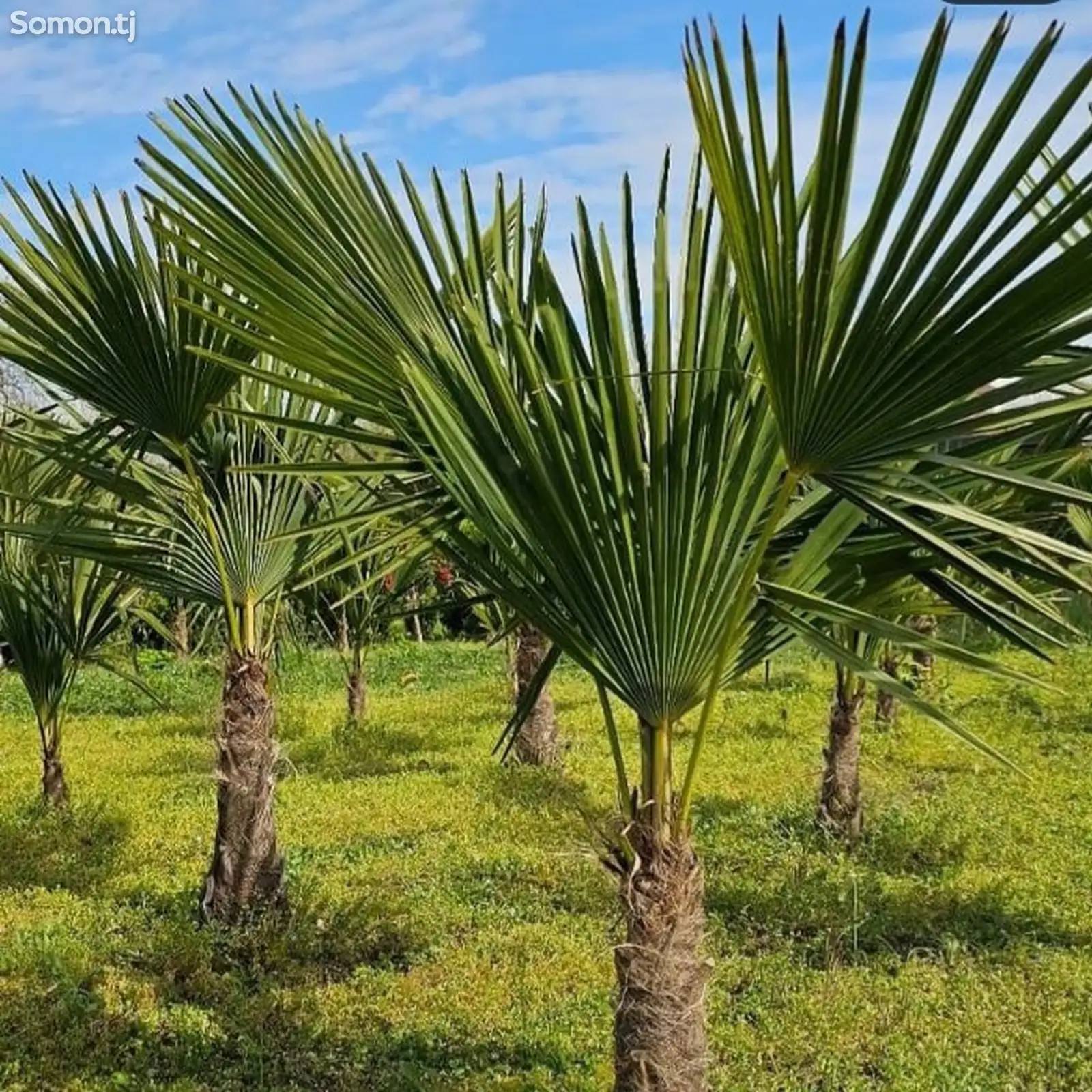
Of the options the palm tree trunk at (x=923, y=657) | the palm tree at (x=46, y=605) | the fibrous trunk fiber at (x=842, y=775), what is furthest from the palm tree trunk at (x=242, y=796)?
the palm tree trunk at (x=923, y=657)

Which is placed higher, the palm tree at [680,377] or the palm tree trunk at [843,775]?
the palm tree at [680,377]

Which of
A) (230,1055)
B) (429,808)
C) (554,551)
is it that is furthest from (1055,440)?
(429,808)

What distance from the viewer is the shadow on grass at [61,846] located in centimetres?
579

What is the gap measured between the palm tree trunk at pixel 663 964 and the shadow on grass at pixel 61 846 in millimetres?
3786

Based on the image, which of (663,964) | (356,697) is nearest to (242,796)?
(663,964)

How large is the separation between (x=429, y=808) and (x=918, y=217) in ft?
19.0

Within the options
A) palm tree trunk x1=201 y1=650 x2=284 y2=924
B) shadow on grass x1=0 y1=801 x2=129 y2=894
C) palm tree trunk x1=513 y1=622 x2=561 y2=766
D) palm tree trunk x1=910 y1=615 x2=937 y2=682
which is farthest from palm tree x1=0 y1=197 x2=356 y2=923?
palm tree trunk x1=910 y1=615 x2=937 y2=682

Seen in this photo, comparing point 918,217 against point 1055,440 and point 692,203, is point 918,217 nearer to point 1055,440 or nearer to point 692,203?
point 692,203

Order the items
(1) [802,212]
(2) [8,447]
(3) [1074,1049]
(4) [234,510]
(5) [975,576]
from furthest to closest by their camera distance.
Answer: (2) [8,447]
(4) [234,510]
(3) [1074,1049]
(1) [802,212]
(5) [975,576]

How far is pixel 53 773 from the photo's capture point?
23.1 ft

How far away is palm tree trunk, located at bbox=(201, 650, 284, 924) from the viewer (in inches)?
188

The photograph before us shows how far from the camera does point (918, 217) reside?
1.82 meters

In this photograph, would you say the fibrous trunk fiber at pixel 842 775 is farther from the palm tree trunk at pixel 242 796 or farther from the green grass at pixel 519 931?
the palm tree trunk at pixel 242 796

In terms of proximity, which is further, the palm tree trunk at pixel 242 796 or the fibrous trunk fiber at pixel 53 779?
the fibrous trunk fiber at pixel 53 779
